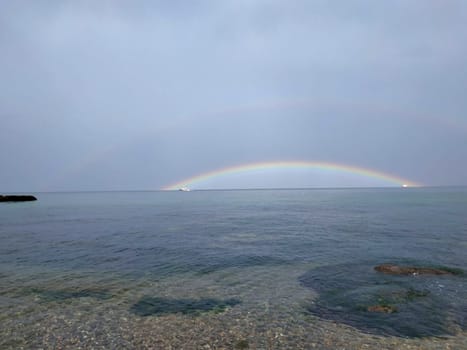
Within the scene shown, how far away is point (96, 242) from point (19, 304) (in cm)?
2226

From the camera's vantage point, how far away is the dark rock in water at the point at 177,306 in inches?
591

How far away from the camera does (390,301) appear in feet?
52.6

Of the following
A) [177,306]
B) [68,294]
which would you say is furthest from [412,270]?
[68,294]

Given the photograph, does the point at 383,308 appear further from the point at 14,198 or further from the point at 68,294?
the point at 14,198

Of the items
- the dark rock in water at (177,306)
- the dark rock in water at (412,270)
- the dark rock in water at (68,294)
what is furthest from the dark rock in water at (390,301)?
the dark rock in water at (68,294)

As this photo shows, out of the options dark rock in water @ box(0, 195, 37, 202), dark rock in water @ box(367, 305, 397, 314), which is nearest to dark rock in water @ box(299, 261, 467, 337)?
dark rock in water @ box(367, 305, 397, 314)

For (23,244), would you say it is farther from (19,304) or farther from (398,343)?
(398,343)

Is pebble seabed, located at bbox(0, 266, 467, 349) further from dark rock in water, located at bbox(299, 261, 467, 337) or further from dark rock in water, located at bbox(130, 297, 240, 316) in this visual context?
dark rock in water, located at bbox(299, 261, 467, 337)

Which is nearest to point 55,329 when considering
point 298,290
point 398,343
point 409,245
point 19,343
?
point 19,343

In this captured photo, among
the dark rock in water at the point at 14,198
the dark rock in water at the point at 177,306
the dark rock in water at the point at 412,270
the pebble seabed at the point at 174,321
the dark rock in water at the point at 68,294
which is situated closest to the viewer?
the pebble seabed at the point at 174,321

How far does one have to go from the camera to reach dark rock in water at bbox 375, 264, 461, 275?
70.6 feet

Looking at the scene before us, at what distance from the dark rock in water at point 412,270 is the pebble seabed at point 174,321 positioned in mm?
8077

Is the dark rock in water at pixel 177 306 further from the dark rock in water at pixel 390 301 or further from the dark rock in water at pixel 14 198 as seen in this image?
the dark rock in water at pixel 14 198

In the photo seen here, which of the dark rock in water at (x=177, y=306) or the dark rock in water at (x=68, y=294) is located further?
the dark rock in water at (x=68, y=294)
